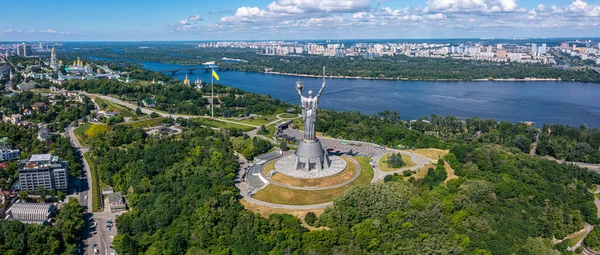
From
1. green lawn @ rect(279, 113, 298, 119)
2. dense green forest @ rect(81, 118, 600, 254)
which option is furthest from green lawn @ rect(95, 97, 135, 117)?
dense green forest @ rect(81, 118, 600, 254)

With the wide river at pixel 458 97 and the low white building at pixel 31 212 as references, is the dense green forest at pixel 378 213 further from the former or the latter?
the wide river at pixel 458 97

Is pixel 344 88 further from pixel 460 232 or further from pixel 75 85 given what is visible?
pixel 460 232

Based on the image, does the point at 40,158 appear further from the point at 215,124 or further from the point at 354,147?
the point at 354,147

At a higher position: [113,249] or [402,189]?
[402,189]

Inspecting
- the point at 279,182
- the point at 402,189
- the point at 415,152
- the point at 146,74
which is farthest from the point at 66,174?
the point at 146,74

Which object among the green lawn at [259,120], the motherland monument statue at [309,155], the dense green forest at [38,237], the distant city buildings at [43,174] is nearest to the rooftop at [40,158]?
the distant city buildings at [43,174]

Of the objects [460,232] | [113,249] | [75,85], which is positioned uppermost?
[75,85]

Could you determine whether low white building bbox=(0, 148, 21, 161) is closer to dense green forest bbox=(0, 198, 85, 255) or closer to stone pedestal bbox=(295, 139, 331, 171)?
dense green forest bbox=(0, 198, 85, 255)
